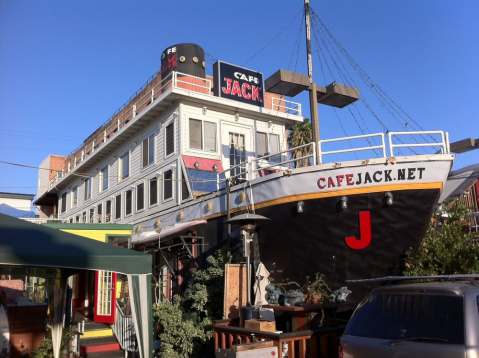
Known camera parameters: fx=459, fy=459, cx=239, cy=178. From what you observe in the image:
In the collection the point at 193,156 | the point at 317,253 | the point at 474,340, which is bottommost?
the point at 474,340

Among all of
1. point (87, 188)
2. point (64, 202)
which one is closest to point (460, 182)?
point (87, 188)

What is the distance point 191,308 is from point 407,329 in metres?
8.10

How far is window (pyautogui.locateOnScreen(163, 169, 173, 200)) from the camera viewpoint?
58.5 feet

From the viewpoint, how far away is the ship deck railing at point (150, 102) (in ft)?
60.1

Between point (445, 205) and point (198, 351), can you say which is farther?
point (445, 205)

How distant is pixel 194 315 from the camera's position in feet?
36.9

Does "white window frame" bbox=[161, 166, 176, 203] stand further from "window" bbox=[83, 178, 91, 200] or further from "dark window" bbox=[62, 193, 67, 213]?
"dark window" bbox=[62, 193, 67, 213]

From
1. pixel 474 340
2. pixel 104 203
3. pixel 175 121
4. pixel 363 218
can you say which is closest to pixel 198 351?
pixel 363 218

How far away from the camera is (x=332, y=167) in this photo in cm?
1095

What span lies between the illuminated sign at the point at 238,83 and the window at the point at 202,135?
1517 mm

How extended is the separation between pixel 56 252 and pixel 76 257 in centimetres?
29

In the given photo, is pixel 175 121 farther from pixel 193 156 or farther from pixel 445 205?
pixel 445 205

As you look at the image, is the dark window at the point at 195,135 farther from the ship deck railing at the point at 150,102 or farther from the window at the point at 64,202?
the window at the point at 64,202

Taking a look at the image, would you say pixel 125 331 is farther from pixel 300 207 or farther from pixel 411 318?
pixel 411 318
